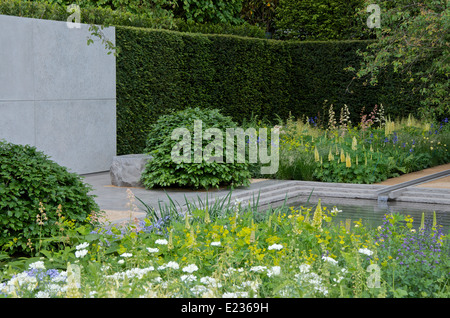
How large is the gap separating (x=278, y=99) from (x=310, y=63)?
1.53m

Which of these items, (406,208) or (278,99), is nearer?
(406,208)

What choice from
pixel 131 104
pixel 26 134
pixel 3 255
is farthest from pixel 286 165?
pixel 3 255

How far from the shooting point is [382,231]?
513cm

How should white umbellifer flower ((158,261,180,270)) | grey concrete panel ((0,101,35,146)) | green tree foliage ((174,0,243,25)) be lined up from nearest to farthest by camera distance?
1. white umbellifer flower ((158,261,180,270))
2. grey concrete panel ((0,101,35,146))
3. green tree foliage ((174,0,243,25))

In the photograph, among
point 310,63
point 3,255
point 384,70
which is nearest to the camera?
point 3,255

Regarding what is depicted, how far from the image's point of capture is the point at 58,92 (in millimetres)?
10703

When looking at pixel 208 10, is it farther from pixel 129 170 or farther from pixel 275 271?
pixel 275 271

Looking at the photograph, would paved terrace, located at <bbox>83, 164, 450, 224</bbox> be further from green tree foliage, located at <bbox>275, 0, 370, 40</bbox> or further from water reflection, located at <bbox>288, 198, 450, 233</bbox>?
green tree foliage, located at <bbox>275, 0, 370, 40</bbox>

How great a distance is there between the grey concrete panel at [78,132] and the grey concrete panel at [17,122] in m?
0.15

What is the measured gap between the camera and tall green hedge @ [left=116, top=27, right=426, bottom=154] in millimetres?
12242

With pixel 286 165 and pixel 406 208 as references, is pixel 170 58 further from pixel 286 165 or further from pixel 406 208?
pixel 406 208

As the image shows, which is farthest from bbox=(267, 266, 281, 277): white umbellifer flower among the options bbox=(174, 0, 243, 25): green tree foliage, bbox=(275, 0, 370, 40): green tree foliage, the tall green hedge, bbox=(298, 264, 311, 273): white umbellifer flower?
bbox=(275, 0, 370, 40): green tree foliage

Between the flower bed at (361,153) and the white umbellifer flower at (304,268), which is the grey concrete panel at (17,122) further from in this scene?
the white umbellifer flower at (304,268)

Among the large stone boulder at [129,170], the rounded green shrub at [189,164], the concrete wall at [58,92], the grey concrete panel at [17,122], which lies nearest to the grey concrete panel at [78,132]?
the concrete wall at [58,92]
